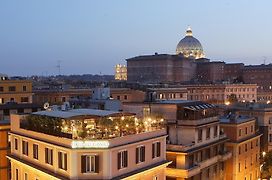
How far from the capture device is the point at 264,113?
70.5 m

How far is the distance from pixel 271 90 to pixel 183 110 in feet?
523

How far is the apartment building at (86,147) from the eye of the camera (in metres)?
30.9

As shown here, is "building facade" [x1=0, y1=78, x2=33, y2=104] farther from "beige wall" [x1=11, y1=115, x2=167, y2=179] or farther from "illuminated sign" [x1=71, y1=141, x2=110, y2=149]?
"illuminated sign" [x1=71, y1=141, x2=110, y2=149]

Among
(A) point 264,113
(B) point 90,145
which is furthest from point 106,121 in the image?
(A) point 264,113

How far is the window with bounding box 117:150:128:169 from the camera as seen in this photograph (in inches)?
1268

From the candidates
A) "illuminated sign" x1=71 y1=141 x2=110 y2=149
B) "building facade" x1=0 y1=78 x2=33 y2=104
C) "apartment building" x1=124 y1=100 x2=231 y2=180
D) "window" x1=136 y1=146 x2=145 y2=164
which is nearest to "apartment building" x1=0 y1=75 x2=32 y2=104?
"building facade" x1=0 y1=78 x2=33 y2=104

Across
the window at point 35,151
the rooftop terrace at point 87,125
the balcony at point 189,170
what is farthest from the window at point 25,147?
the balcony at point 189,170

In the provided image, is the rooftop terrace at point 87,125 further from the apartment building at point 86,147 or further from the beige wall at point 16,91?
the beige wall at point 16,91

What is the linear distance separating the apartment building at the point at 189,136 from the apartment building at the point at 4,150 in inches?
538

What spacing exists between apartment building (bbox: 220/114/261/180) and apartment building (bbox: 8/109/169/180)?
1921 cm

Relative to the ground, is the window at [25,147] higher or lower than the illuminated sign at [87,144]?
lower

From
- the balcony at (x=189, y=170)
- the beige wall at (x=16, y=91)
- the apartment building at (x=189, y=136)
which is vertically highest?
the beige wall at (x=16, y=91)

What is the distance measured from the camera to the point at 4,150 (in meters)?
45.2

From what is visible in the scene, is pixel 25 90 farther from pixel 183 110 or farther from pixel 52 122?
pixel 52 122
